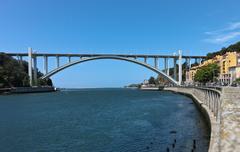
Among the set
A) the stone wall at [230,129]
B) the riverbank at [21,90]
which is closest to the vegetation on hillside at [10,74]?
the riverbank at [21,90]

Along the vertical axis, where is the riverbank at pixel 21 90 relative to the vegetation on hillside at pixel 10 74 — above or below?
below

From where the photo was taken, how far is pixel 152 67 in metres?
87.6

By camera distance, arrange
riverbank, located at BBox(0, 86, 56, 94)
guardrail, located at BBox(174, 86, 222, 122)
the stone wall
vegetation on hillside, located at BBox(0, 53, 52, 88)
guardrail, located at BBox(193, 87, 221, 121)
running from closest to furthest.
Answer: the stone wall
guardrail, located at BBox(174, 86, 222, 122)
guardrail, located at BBox(193, 87, 221, 121)
riverbank, located at BBox(0, 86, 56, 94)
vegetation on hillside, located at BBox(0, 53, 52, 88)

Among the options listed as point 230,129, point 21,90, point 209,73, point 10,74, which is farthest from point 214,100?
point 21,90

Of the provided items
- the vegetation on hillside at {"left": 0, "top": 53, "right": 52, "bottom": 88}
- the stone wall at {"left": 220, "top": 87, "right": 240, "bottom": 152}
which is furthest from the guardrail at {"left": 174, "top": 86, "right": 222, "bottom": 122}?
the vegetation on hillside at {"left": 0, "top": 53, "right": 52, "bottom": 88}

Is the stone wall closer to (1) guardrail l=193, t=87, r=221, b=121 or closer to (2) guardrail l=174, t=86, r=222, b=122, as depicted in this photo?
(2) guardrail l=174, t=86, r=222, b=122

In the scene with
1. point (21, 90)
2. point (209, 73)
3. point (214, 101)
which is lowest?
point (21, 90)

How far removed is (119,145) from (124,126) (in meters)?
7.13

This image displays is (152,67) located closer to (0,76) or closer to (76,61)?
(76,61)

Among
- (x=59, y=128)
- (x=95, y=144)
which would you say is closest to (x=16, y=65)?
(x=59, y=128)

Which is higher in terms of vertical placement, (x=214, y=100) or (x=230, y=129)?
(x=230, y=129)

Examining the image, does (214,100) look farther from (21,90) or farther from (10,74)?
(21,90)

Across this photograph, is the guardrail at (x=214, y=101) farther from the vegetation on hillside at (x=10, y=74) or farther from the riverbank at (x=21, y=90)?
the vegetation on hillside at (x=10, y=74)

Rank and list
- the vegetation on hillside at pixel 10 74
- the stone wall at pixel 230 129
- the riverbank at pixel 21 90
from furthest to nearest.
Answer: the vegetation on hillside at pixel 10 74, the riverbank at pixel 21 90, the stone wall at pixel 230 129
